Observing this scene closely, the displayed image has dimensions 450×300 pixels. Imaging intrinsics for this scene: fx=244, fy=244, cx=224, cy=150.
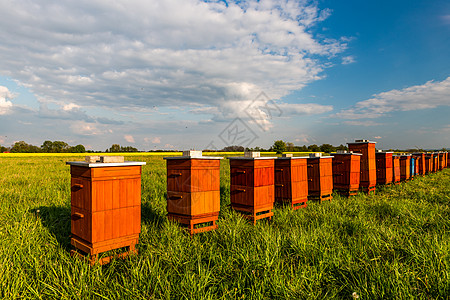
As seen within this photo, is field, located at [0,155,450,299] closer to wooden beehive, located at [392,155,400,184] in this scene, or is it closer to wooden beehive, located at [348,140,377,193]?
wooden beehive, located at [348,140,377,193]

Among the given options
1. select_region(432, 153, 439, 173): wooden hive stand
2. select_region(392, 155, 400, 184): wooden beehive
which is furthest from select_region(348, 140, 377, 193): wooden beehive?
select_region(432, 153, 439, 173): wooden hive stand

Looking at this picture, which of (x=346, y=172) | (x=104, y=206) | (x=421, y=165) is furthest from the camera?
(x=421, y=165)

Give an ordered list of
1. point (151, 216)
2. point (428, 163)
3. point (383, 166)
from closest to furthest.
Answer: point (151, 216)
point (383, 166)
point (428, 163)

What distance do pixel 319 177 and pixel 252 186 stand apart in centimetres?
358

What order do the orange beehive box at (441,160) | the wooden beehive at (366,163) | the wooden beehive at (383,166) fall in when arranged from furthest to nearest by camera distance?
1. the orange beehive box at (441,160)
2. the wooden beehive at (383,166)
3. the wooden beehive at (366,163)

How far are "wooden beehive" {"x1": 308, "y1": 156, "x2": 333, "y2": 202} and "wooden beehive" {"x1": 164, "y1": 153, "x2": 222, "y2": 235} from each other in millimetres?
4490

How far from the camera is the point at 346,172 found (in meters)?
10.0

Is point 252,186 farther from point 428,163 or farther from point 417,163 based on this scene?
point 428,163

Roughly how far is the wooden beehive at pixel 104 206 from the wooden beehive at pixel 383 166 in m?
12.7

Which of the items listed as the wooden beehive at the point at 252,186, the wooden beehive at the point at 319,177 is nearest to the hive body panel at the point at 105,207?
the wooden beehive at the point at 252,186

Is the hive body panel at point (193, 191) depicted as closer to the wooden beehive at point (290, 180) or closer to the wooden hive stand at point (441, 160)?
the wooden beehive at point (290, 180)

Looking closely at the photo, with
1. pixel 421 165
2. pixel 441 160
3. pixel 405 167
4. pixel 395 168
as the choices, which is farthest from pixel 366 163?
pixel 441 160

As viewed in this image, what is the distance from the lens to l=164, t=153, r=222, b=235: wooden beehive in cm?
532

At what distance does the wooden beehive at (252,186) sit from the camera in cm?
635
